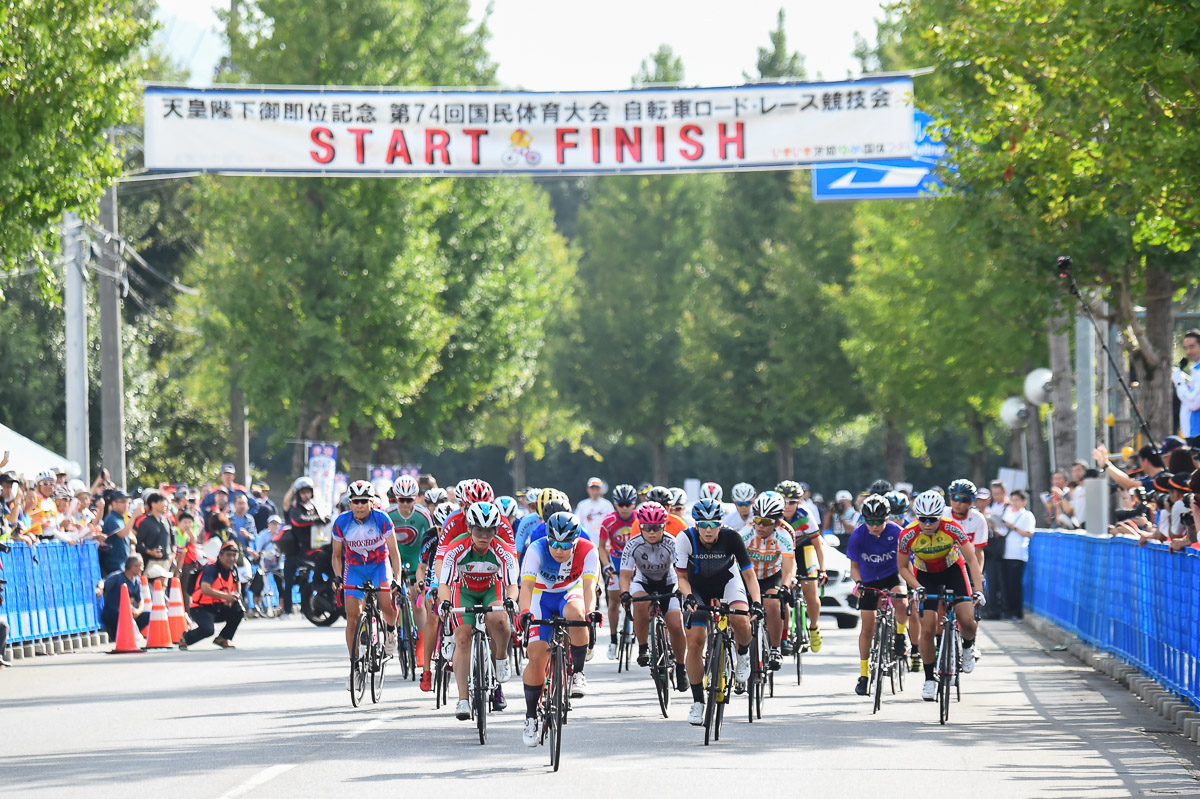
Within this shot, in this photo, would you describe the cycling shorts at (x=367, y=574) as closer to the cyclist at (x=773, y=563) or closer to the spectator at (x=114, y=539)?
the cyclist at (x=773, y=563)

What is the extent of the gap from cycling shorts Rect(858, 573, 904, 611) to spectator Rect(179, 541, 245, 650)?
9.14 metres

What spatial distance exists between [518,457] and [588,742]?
60.4 metres

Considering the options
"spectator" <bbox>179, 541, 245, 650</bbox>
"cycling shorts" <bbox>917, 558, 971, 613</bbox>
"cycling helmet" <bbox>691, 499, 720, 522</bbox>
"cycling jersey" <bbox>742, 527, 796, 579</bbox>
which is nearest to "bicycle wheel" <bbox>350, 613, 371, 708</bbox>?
"cycling helmet" <bbox>691, 499, 720, 522</bbox>

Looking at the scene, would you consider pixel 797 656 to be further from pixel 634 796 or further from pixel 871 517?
pixel 634 796

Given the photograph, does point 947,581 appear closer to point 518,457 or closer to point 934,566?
point 934,566

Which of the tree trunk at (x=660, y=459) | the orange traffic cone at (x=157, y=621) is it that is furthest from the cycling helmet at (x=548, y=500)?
the tree trunk at (x=660, y=459)

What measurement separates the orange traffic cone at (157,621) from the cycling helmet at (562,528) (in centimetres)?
1126

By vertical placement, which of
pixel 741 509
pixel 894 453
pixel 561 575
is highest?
pixel 741 509

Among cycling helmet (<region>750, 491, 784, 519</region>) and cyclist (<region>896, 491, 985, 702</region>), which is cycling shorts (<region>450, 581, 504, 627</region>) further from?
cyclist (<region>896, 491, 985, 702</region>)

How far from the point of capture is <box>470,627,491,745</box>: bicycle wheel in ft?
41.3

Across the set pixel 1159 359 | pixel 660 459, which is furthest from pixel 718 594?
pixel 660 459

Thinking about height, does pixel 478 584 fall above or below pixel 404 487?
below

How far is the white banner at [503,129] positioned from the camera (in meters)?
24.0

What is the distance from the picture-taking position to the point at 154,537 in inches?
904
